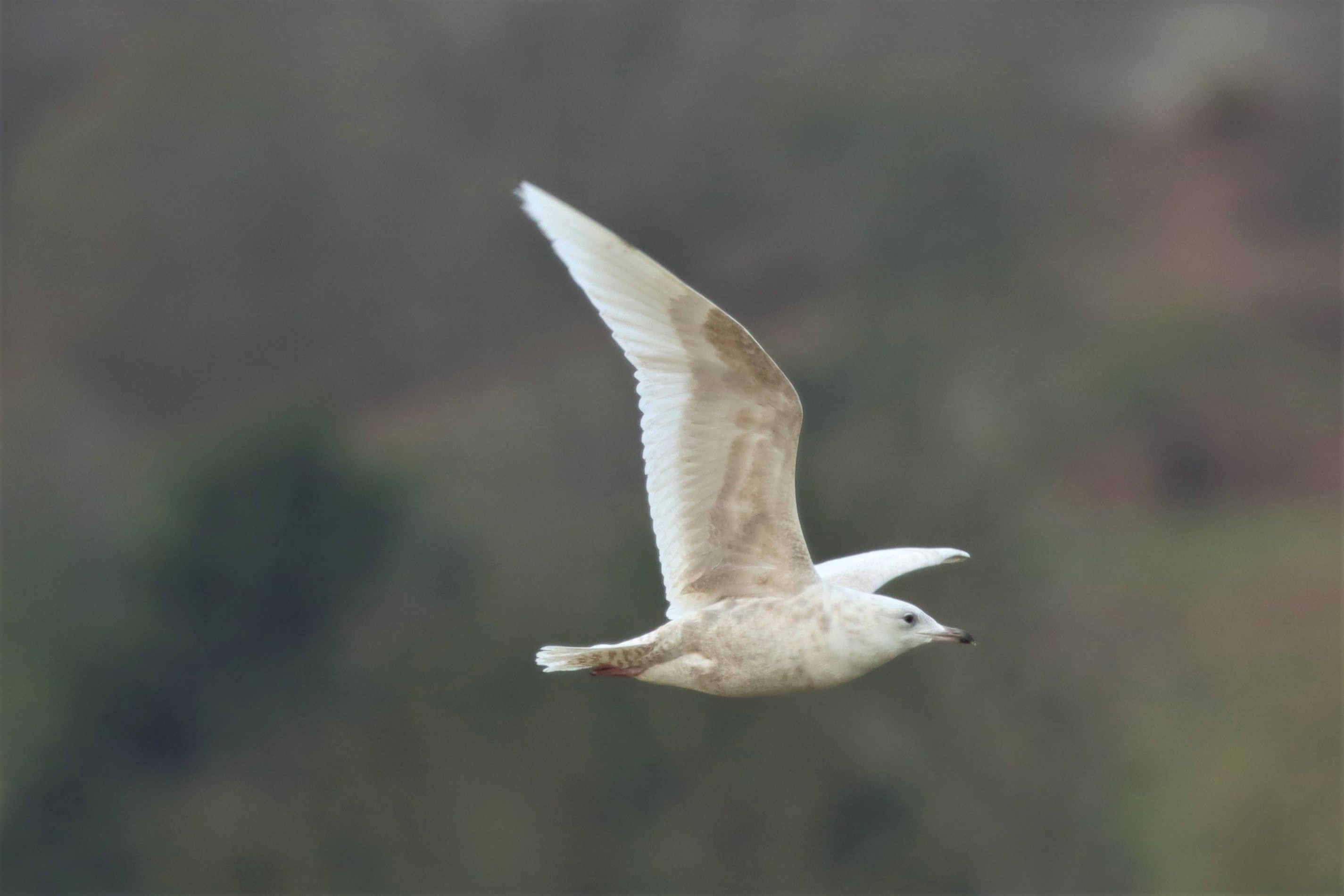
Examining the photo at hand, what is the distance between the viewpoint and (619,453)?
3516 cm

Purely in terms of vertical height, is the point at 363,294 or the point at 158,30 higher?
the point at 158,30

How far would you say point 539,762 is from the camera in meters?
29.4

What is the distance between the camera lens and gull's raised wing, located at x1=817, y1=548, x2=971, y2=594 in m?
8.29

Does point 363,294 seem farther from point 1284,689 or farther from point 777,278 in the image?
point 1284,689

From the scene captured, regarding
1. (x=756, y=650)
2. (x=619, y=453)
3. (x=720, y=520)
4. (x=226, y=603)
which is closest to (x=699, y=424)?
(x=720, y=520)

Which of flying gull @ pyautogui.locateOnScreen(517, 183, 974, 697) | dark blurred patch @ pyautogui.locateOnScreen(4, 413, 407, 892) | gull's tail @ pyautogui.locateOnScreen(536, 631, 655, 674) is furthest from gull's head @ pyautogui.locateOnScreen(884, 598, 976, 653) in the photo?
dark blurred patch @ pyautogui.locateOnScreen(4, 413, 407, 892)

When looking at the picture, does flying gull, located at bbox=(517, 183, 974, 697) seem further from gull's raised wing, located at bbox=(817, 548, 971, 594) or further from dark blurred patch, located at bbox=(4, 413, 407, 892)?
dark blurred patch, located at bbox=(4, 413, 407, 892)

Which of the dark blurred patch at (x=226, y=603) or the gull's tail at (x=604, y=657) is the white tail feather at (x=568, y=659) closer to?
the gull's tail at (x=604, y=657)

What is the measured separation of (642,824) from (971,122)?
85.9 ft

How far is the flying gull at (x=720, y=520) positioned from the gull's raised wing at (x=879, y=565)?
1.62 ft

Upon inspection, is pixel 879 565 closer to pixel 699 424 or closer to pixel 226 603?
pixel 699 424

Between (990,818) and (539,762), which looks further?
(539,762)

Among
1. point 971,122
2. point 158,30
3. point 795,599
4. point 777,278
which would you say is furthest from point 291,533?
point 795,599

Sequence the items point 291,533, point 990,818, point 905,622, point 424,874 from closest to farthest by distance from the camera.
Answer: point 905,622, point 990,818, point 424,874, point 291,533
